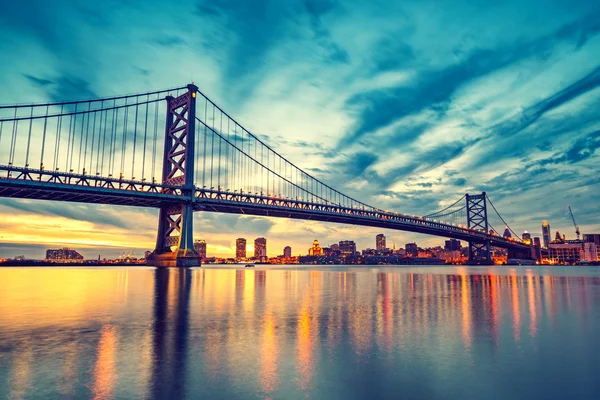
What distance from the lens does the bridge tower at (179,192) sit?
59219 millimetres

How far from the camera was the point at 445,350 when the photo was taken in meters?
8.69

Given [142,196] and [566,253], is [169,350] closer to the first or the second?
[142,196]

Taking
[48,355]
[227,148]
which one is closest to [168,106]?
[227,148]

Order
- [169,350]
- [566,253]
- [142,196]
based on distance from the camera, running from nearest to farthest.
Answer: [169,350], [142,196], [566,253]

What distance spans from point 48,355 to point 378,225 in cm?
8536

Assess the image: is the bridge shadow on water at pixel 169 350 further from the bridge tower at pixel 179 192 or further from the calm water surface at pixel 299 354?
the bridge tower at pixel 179 192

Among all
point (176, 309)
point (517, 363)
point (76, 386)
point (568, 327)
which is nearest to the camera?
point (76, 386)

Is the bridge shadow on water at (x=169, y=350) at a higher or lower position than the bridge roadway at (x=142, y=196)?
lower

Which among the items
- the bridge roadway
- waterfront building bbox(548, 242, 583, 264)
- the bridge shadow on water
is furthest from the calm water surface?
waterfront building bbox(548, 242, 583, 264)

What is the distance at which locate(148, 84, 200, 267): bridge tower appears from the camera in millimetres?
59219

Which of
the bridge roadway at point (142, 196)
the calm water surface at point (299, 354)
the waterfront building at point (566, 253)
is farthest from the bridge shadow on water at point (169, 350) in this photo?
the waterfront building at point (566, 253)

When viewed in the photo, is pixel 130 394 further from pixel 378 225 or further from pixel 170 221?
pixel 378 225

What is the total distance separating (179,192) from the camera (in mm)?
65938

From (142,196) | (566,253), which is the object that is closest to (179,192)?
(142,196)
